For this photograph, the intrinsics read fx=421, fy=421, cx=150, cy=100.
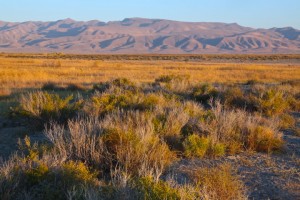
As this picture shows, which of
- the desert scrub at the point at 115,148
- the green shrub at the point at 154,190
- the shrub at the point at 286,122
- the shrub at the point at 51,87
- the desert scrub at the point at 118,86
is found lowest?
the shrub at the point at 51,87

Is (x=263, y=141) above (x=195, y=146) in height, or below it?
below

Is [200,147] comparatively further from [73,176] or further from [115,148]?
[73,176]

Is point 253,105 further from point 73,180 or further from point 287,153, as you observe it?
point 73,180

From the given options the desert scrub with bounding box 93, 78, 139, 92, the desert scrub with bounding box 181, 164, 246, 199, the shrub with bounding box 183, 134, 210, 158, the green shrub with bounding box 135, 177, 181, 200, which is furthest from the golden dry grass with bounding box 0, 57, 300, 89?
the green shrub with bounding box 135, 177, 181, 200

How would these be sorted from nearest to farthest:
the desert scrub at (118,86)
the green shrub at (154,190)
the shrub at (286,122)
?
the green shrub at (154,190) < the shrub at (286,122) < the desert scrub at (118,86)

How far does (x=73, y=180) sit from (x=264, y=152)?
4684 mm

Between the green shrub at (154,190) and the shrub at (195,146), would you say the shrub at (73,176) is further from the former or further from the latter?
the shrub at (195,146)

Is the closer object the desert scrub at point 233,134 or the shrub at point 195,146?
the shrub at point 195,146

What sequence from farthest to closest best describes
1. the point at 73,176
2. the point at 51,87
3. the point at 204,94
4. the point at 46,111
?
the point at 51,87 < the point at 204,94 < the point at 46,111 < the point at 73,176

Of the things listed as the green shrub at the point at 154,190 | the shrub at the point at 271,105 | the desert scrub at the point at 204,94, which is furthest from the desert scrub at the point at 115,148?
the desert scrub at the point at 204,94

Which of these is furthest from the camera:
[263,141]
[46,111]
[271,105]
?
[271,105]

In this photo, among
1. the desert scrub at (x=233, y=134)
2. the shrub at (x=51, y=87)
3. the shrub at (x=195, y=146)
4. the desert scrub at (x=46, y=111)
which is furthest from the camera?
the shrub at (x=51, y=87)

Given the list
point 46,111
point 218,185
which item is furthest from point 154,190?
point 46,111

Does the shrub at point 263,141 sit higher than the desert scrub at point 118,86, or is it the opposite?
the shrub at point 263,141
